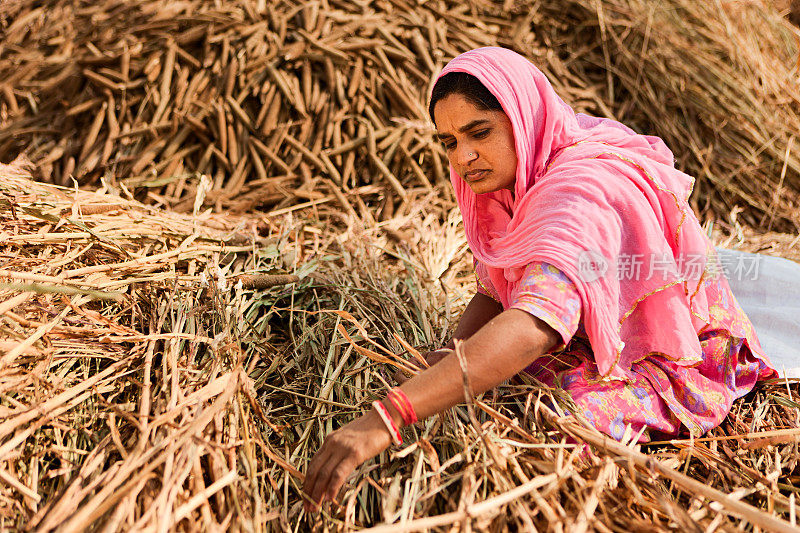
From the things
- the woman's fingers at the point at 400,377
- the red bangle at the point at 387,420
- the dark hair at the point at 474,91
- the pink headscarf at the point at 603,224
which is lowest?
the woman's fingers at the point at 400,377

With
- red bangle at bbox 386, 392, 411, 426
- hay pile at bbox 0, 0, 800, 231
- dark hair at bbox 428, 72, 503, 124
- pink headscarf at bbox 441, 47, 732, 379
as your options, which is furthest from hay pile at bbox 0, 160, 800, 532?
hay pile at bbox 0, 0, 800, 231

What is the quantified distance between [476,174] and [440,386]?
1.83 feet

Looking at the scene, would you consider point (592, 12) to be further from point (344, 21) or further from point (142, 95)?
point (142, 95)

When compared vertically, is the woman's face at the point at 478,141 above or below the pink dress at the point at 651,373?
above

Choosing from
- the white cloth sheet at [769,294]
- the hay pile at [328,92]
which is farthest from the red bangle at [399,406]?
the hay pile at [328,92]

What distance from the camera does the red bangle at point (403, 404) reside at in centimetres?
114

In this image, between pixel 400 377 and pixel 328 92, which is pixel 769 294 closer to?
pixel 400 377

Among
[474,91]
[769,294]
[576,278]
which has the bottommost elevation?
[769,294]

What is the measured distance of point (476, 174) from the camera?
146 centimetres

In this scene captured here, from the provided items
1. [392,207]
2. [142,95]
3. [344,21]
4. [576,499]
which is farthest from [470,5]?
[576,499]

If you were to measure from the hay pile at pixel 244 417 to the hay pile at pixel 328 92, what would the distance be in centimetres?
78

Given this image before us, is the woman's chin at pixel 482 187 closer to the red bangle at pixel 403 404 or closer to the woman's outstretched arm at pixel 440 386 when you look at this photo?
the woman's outstretched arm at pixel 440 386

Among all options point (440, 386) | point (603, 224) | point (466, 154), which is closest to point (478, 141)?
point (466, 154)

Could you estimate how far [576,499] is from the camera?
3.73 ft
